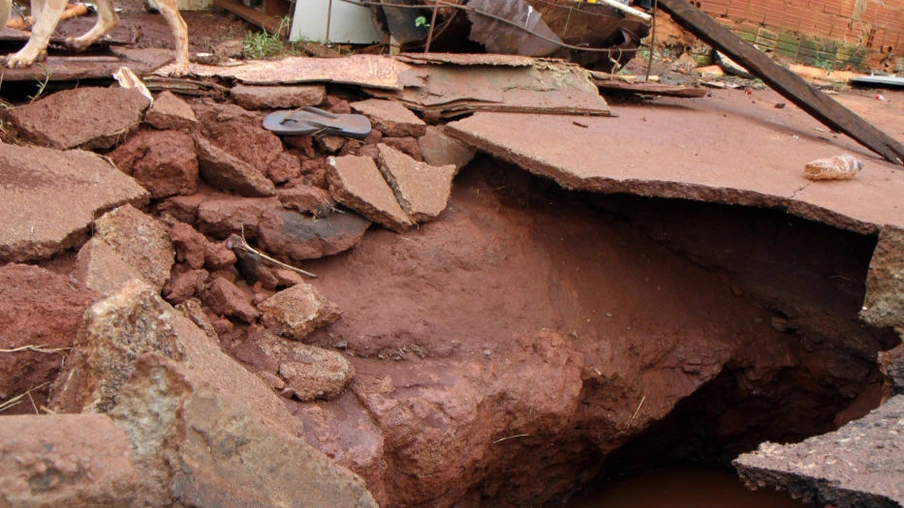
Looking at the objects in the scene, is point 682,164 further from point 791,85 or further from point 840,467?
point 840,467

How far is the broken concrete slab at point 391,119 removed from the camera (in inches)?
165

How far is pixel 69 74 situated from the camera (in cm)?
369

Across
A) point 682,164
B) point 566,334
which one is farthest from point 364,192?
point 682,164

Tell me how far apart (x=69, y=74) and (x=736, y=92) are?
4.97 metres

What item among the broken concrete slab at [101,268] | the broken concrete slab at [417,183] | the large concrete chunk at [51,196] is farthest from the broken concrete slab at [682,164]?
the broken concrete slab at [101,268]

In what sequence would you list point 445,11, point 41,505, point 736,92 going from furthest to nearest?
point 736,92 < point 445,11 < point 41,505

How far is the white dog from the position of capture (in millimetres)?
3678

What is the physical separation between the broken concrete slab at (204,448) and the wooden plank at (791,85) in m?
3.87

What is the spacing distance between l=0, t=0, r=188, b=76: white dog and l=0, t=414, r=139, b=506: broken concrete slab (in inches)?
95.4

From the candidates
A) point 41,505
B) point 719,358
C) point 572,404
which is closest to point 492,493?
point 572,404

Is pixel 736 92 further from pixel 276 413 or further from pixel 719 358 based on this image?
pixel 276 413

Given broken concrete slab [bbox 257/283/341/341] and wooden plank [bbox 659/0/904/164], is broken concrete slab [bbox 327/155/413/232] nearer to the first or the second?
broken concrete slab [bbox 257/283/341/341]

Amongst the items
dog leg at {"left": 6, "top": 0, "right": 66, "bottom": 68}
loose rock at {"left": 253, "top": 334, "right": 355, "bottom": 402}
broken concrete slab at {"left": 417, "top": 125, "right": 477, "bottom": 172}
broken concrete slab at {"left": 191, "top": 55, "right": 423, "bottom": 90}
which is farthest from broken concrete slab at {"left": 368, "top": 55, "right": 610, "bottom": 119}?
loose rock at {"left": 253, "top": 334, "right": 355, "bottom": 402}

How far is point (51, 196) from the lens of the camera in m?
3.06
